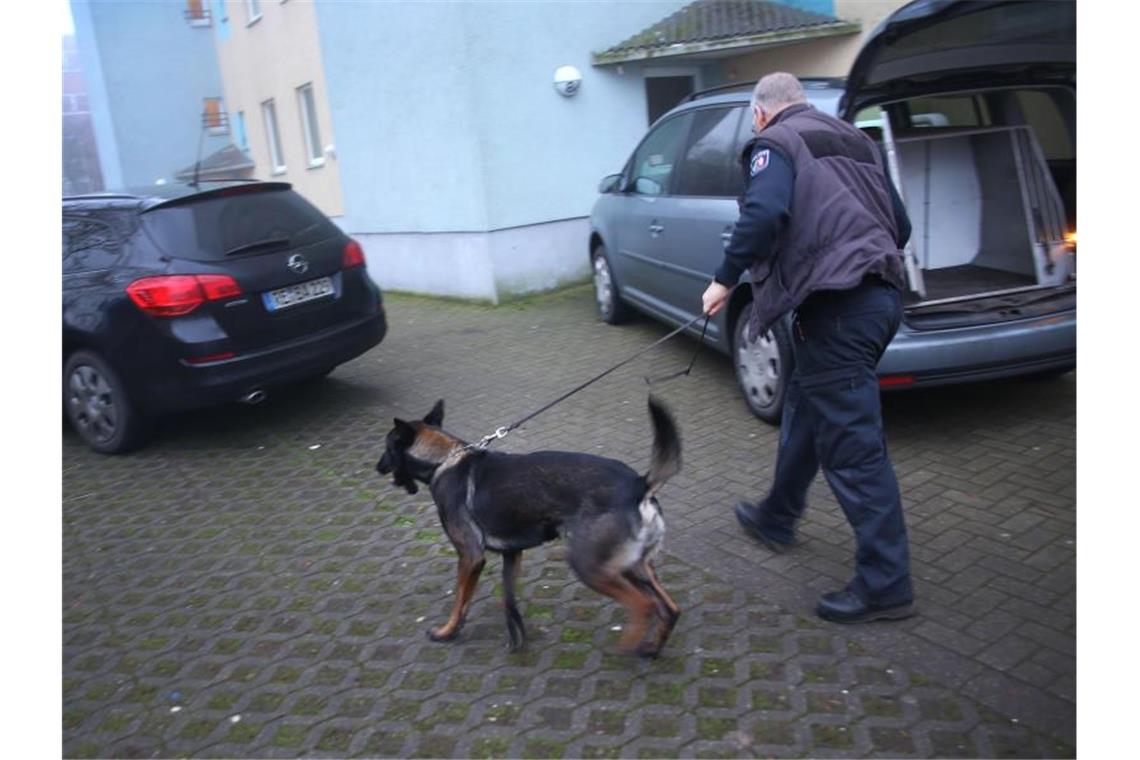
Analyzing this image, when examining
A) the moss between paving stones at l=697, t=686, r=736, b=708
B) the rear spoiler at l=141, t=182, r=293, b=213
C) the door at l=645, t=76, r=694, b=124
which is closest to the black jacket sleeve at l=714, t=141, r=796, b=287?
the moss between paving stones at l=697, t=686, r=736, b=708

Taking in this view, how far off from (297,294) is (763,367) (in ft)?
→ 10.7

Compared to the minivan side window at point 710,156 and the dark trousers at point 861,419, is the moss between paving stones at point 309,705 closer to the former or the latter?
the dark trousers at point 861,419

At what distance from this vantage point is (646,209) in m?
7.18

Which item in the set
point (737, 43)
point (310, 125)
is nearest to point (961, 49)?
point (737, 43)

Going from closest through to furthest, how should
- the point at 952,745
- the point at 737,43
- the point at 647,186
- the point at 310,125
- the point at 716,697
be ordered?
the point at 952,745 → the point at 716,697 → the point at 647,186 → the point at 737,43 → the point at 310,125

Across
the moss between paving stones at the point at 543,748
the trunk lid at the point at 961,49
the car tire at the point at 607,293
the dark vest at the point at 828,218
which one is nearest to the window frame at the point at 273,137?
the car tire at the point at 607,293

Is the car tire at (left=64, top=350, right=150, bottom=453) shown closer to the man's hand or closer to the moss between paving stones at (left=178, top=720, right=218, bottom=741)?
the moss between paving stones at (left=178, top=720, right=218, bottom=741)

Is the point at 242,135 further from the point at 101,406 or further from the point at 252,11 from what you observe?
the point at 101,406

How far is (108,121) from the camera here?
22.6 m

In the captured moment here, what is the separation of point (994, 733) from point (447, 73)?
9.60m

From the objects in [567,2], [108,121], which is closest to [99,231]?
[567,2]

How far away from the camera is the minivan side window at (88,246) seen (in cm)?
587

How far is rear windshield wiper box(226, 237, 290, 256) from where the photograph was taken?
5.94 m

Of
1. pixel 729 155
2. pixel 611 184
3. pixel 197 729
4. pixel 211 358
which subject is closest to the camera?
pixel 197 729
